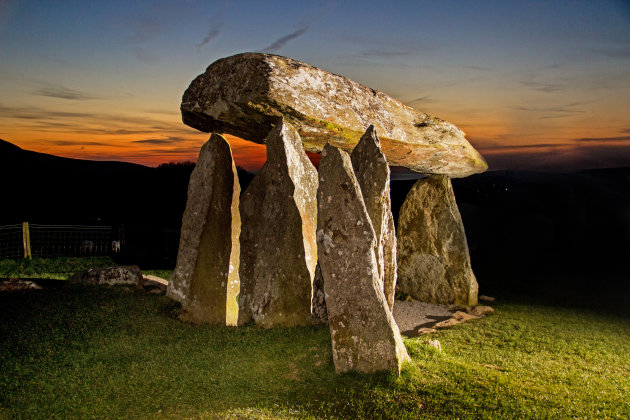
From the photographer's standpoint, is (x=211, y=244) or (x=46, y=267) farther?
(x=46, y=267)

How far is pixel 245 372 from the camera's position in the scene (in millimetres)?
5781

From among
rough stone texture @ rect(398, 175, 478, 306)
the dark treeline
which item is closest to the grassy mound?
rough stone texture @ rect(398, 175, 478, 306)

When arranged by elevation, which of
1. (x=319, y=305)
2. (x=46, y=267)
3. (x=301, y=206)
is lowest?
(x=46, y=267)

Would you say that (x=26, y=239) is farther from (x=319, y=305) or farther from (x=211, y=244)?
(x=319, y=305)

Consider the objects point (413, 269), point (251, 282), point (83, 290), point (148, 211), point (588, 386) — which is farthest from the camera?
point (148, 211)

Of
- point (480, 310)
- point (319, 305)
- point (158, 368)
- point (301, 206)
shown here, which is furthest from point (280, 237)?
point (480, 310)

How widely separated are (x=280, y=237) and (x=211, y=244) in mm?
1422

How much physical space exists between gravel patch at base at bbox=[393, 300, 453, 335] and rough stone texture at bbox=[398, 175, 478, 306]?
0.42 meters

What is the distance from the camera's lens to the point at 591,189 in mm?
30391

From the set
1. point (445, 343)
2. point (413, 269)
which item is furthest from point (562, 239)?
point (445, 343)

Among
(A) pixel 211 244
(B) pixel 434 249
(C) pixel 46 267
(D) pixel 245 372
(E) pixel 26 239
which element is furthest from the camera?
(E) pixel 26 239

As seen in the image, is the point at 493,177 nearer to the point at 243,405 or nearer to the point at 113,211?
the point at 113,211

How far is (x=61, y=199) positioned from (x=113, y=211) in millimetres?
4714

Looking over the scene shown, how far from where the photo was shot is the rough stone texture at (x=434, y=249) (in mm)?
11352
